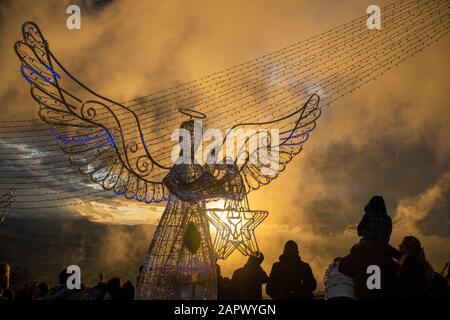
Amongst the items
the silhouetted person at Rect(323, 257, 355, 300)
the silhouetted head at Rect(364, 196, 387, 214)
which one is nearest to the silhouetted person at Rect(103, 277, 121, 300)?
the silhouetted person at Rect(323, 257, 355, 300)

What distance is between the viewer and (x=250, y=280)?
6312mm

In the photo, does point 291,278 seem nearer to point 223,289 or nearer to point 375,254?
point 223,289

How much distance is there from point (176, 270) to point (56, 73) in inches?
134

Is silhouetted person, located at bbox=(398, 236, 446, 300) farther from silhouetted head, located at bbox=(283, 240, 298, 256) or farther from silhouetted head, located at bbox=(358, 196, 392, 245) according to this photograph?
silhouetted head, located at bbox=(283, 240, 298, 256)

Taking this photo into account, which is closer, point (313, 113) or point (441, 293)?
point (441, 293)

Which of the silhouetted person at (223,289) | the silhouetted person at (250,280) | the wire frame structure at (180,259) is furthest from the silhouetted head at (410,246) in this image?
the wire frame structure at (180,259)

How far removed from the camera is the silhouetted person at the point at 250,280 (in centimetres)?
629

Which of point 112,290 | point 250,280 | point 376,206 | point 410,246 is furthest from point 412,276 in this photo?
point 112,290

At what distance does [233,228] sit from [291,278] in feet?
8.12
